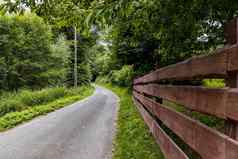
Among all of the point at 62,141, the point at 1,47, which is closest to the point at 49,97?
the point at 1,47

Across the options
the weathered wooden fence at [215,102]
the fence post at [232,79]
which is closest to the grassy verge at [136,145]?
the weathered wooden fence at [215,102]

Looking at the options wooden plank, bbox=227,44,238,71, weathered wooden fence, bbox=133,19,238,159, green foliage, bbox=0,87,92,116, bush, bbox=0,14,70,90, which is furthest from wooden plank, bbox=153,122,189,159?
bush, bbox=0,14,70,90

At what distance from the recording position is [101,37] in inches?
681

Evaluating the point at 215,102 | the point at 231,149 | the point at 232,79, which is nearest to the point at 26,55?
the point at 215,102

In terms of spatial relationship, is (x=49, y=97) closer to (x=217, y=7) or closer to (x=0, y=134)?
(x=0, y=134)

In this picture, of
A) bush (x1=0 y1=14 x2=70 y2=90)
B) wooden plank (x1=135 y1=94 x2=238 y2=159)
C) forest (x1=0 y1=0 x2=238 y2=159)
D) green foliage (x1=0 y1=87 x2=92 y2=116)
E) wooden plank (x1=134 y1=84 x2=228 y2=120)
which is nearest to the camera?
wooden plank (x1=135 y1=94 x2=238 y2=159)

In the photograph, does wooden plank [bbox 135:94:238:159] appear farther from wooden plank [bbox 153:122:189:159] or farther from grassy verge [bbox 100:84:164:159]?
grassy verge [bbox 100:84:164:159]

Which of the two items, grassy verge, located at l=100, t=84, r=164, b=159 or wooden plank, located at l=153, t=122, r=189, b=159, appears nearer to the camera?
wooden plank, located at l=153, t=122, r=189, b=159

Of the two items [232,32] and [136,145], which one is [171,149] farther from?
[136,145]

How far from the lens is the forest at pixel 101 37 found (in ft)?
13.1

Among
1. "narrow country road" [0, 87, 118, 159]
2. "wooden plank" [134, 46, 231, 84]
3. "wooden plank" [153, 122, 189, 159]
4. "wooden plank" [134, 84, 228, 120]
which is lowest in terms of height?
"narrow country road" [0, 87, 118, 159]

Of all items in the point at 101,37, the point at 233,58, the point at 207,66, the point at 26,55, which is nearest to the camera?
the point at 233,58

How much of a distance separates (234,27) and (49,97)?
16.5m

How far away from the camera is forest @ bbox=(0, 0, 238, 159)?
401 centimetres
